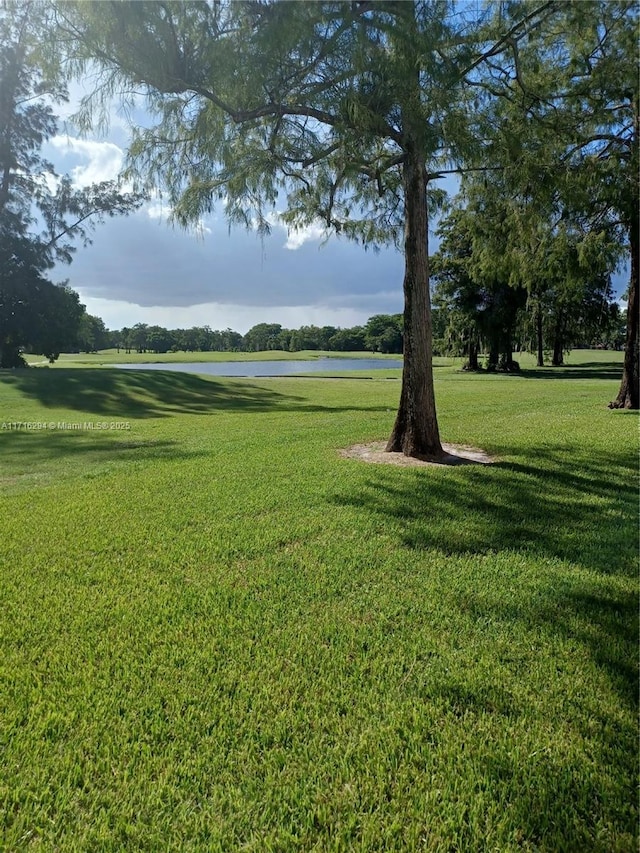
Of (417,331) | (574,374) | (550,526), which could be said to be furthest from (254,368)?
(550,526)

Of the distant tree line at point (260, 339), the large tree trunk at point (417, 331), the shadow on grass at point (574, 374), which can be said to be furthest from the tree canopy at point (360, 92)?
the distant tree line at point (260, 339)

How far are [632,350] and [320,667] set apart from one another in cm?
1214

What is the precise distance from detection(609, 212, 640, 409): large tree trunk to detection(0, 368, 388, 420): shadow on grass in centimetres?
575

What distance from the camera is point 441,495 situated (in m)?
4.92

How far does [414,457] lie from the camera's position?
6621mm

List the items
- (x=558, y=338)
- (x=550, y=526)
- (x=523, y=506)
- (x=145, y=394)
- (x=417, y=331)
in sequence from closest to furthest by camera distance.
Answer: (x=550, y=526)
(x=523, y=506)
(x=417, y=331)
(x=145, y=394)
(x=558, y=338)

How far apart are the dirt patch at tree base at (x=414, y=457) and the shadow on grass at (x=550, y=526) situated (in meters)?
0.37

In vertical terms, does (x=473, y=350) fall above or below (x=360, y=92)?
below

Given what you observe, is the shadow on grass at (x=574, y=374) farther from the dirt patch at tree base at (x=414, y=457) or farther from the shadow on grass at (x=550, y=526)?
the shadow on grass at (x=550, y=526)

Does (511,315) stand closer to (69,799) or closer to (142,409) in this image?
(142,409)

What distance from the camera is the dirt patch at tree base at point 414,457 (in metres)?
6.37

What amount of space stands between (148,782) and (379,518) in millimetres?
2894

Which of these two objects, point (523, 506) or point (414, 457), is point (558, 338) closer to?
point (414, 457)

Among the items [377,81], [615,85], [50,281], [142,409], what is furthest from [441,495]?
[50,281]
